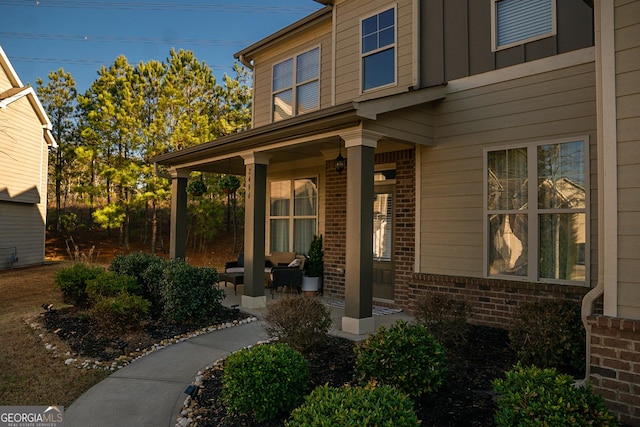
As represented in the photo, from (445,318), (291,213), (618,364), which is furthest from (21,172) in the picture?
(618,364)

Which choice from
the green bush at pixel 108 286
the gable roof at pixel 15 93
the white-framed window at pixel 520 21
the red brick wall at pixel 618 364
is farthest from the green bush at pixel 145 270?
the gable roof at pixel 15 93

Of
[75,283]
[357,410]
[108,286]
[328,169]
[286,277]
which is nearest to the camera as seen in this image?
[357,410]

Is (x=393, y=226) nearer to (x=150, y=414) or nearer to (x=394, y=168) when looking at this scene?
(x=394, y=168)

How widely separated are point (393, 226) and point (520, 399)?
5.24 meters

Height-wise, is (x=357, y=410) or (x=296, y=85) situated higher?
(x=296, y=85)

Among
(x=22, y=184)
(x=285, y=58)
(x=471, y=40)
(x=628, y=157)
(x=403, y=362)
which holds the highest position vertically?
(x=285, y=58)

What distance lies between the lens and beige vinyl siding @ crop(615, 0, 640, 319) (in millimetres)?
3209

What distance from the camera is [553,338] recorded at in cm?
404

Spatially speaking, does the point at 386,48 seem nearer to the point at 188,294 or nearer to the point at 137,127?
the point at 188,294

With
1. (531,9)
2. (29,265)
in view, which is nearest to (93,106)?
(29,265)

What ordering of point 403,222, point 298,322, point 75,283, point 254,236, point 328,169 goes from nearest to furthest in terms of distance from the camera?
1. point 298,322
2. point 403,222
3. point 75,283
4. point 254,236
5. point 328,169

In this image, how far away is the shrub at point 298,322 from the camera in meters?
4.68

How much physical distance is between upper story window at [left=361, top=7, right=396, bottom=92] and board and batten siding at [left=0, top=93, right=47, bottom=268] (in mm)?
11825

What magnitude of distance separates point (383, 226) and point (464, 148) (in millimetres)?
2166
